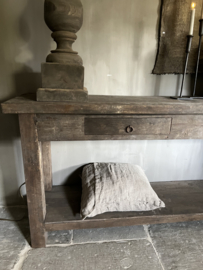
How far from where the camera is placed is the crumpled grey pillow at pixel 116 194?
1.00m

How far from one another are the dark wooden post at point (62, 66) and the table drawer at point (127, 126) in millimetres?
120

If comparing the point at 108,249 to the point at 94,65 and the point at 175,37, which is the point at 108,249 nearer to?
the point at 94,65

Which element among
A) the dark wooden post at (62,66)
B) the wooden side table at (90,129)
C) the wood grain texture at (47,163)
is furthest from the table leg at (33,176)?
the wood grain texture at (47,163)

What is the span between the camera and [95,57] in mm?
1118

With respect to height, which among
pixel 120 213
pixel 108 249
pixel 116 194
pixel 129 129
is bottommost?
pixel 108 249

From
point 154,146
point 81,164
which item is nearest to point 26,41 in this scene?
point 81,164

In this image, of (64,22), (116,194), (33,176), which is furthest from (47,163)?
(64,22)

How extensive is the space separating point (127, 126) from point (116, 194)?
389 mm

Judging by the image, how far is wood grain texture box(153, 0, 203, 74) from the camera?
108 cm

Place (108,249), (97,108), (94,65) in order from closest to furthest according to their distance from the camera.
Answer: (97,108) → (108,249) → (94,65)

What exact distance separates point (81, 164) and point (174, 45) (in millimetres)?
913

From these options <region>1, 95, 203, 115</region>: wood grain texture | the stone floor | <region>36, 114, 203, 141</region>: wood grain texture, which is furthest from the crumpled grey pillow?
<region>1, 95, 203, 115</region>: wood grain texture

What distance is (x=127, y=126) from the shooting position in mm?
865

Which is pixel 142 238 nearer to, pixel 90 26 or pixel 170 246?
A: pixel 170 246
